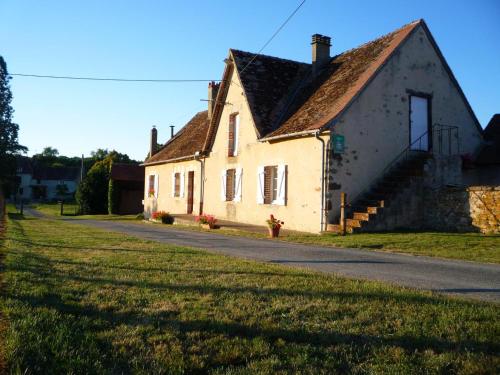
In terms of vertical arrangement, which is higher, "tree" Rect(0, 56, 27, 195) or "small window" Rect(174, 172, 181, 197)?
"tree" Rect(0, 56, 27, 195)

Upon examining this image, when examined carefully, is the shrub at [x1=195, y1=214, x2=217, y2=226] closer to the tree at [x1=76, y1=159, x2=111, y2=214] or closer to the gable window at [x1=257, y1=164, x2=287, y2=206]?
the gable window at [x1=257, y1=164, x2=287, y2=206]

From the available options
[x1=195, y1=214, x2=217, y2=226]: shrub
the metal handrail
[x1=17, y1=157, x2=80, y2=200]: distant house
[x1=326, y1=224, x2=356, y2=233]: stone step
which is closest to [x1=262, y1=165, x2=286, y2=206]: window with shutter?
[x1=195, y1=214, x2=217, y2=226]: shrub

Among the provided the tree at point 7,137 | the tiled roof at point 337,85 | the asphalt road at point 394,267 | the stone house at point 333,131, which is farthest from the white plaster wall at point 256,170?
the tree at point 7,137

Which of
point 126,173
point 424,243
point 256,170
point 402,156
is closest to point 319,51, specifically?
point 256,170

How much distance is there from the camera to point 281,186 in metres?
15.9

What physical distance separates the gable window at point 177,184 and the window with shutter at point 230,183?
4855mm

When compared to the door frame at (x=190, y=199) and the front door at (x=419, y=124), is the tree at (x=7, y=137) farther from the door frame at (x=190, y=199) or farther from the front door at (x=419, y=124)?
the front door at (x=419, y=124)

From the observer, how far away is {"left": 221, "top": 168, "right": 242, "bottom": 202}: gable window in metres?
18.8

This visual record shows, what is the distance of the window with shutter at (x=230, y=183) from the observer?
19359mm

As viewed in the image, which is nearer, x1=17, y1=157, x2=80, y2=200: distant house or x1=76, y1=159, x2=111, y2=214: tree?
x1=76, y1=159, x2=111, y2=214: tree

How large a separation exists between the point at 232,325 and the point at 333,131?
1087 centimetres

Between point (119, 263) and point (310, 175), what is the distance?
8771mm

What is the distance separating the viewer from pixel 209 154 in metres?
21.4

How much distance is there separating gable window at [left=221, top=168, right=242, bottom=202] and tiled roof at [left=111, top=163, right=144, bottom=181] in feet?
50.8
